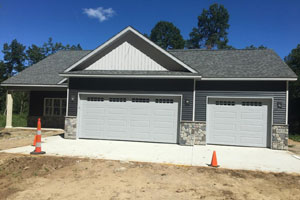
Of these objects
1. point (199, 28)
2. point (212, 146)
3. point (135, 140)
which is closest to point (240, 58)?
point (212, 146)

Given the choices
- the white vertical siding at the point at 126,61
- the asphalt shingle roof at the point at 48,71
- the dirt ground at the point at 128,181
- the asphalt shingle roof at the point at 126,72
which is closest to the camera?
the dirt ground at the point at 128,181

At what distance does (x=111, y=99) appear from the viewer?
1138 centimetres

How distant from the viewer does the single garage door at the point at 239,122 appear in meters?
10.5

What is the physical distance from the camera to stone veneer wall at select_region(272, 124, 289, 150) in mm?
10031

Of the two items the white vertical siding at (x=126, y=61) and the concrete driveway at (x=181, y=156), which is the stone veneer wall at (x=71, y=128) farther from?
the white vertical siding at (x=126, y=61)

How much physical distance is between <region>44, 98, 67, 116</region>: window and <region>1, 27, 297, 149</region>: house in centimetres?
503

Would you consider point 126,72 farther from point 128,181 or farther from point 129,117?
point 128,181

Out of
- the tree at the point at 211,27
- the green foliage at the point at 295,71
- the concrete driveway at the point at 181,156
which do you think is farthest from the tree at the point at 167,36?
the concrete driveway at the point at 181,156

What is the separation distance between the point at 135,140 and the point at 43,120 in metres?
9.04

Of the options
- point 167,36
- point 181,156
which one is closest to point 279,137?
point 181,156

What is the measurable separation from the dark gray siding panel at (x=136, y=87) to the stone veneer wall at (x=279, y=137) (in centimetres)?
403

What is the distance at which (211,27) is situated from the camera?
5294cm

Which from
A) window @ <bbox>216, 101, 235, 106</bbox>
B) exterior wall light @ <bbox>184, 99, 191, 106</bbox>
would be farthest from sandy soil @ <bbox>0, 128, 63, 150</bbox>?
window @ <bbox>216, 101, 235, 106</bbox>

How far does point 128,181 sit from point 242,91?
7668 millimetres
